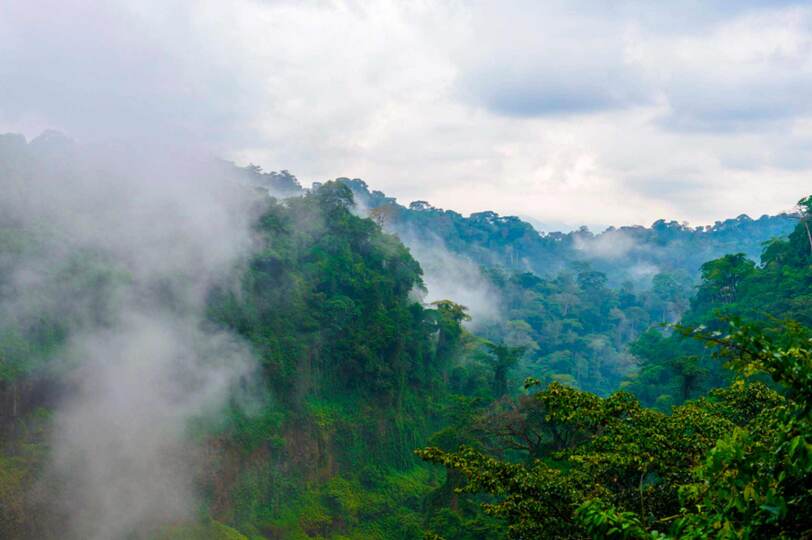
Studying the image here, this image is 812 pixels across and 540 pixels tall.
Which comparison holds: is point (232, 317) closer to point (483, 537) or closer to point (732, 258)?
point (483, 537)

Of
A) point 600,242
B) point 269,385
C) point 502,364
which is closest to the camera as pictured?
point 269,385

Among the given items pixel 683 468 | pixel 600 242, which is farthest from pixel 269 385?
pixel 600 242

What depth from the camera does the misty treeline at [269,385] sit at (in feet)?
30.6

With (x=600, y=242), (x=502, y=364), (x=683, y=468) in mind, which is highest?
(x=600, y=242)

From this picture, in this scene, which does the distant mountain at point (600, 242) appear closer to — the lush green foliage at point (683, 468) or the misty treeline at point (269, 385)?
the misty treeline at point (269, 385)

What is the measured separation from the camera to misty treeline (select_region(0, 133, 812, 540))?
9.31 meters

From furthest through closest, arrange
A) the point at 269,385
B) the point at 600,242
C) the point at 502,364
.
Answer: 1. the point at 600,242
2. the point at 502,364
3. the point at 269,385

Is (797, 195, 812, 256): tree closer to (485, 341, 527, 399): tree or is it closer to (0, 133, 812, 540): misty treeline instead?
(0, 133, 812, 540): misty treeline

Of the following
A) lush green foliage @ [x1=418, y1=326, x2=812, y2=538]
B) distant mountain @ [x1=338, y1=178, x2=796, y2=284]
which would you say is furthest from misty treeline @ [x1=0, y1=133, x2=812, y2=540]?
distant mountain @ [x1=338, y1=178, x2=796, y2=284]

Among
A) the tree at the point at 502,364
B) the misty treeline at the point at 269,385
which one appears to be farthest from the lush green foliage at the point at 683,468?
the tree at the point at 502,364

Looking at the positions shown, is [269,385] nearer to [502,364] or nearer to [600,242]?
[502,364]

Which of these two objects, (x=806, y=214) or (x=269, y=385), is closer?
(x=269, y=385)

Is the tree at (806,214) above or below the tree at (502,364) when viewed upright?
above

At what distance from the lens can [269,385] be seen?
88.2 feet
